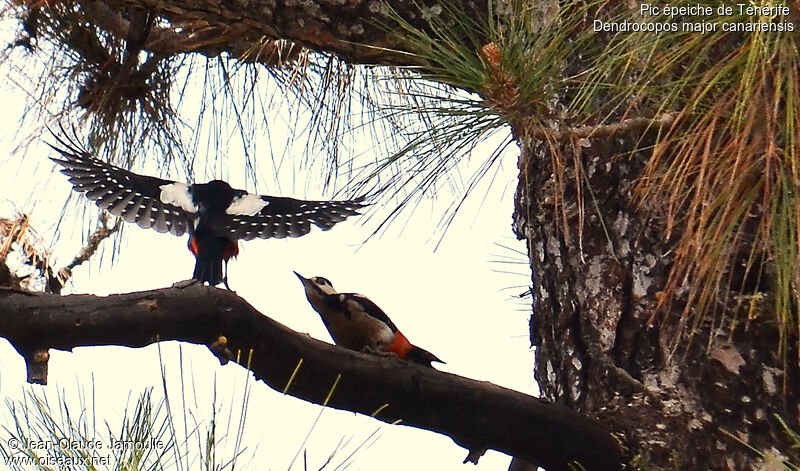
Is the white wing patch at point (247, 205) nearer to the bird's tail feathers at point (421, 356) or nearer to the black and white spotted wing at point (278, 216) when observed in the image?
the black and white spotted wing at point (278, 216)

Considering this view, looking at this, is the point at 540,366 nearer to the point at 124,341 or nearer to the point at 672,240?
the point at 672,240

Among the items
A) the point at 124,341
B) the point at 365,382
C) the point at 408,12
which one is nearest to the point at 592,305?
the point at 365,382

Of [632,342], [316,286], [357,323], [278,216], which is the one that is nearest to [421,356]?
[357,323]

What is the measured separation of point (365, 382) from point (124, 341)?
35 centimetres

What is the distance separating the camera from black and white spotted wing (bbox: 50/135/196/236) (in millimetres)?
2549

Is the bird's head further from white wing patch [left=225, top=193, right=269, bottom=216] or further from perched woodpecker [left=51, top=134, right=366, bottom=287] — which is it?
white wing patch [left=225, top=193, right=269, bottom=216]

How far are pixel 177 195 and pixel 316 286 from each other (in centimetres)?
57

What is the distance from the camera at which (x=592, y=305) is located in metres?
1.77

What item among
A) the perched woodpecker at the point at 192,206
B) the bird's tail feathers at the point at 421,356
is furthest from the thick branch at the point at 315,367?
the perched woodpecker at the point at 192,206

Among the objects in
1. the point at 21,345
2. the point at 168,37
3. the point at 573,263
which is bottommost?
the point at 21,345

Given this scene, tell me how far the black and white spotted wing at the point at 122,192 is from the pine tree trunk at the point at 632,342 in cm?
99

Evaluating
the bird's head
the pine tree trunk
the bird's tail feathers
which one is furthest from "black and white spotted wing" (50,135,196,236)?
the pine tree trunk

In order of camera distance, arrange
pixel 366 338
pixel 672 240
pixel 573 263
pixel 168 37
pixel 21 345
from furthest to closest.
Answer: pixel 168 37 → pixel 366 338 → pixel 573 263 → pixel 672 240 → pixel 21 345

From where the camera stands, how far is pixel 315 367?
152cm
